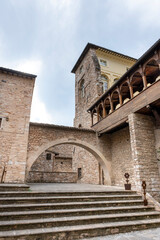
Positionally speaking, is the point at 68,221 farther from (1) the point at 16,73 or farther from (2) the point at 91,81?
(2) the point at 91,81

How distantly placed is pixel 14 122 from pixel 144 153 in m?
6.88

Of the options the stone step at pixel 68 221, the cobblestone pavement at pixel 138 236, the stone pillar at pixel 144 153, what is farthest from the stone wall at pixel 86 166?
the cobblestone pavement at pixel 138 236

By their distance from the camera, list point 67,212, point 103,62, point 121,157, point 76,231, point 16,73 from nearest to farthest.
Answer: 1. point 76,231
2. point 67,212
3. point 16,73
4. point 121,157
5. point 103,62

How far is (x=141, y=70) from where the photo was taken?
7312 millimetres

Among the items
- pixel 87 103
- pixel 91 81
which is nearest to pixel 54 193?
pixel 87 103

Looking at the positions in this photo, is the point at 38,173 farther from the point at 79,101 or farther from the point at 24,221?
the point at 24,221

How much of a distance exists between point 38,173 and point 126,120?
9297mm

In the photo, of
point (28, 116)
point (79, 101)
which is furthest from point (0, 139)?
point (79, 101)

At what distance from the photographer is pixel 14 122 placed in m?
8.33

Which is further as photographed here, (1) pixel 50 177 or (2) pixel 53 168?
(2) pixel 53 168

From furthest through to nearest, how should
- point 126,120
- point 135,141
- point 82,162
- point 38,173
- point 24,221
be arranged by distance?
point 82,162, point 38,173, point 126,120, point 135,141, point 24,221

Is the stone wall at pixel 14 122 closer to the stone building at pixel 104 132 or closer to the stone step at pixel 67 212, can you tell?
the stone building at pixel 104 132

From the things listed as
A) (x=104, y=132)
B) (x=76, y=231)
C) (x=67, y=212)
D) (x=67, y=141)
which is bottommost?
(x=76, y=231)

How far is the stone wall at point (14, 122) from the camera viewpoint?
24.7 ft
